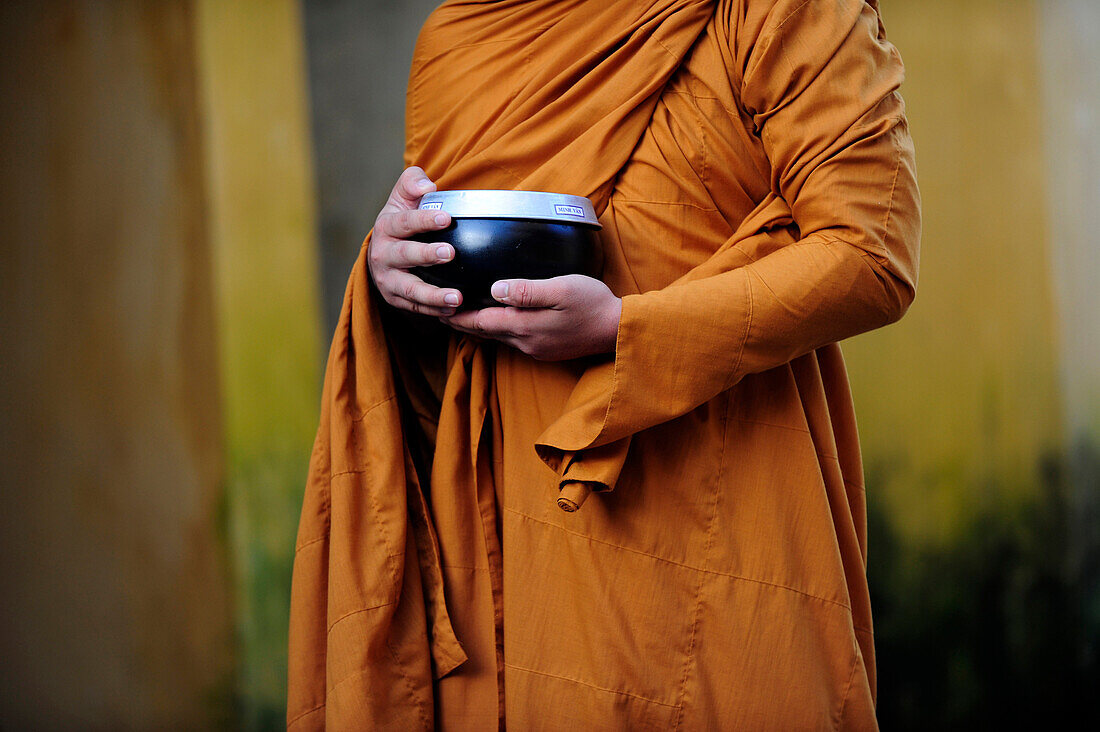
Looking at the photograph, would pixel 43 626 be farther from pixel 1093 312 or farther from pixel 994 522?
pixel 1093 312

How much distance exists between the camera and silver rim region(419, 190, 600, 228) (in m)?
0.74

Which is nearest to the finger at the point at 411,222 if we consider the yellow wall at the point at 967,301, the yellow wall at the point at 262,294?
the yellow wall at the point at 262,294

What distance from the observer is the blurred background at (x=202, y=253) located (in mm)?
1727

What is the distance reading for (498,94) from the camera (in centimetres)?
92

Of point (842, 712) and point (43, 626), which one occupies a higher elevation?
point (842, 712)

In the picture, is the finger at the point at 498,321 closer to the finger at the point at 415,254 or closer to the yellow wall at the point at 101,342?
the finger at the point at 415,254

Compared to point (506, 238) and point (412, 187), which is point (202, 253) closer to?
point (412, 187)

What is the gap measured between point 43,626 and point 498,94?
151cm

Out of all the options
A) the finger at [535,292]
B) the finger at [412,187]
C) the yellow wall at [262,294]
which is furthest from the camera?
the yellow wall at [262,294]

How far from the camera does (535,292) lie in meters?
0.73

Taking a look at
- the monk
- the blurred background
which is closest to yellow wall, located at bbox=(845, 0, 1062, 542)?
the blurred background

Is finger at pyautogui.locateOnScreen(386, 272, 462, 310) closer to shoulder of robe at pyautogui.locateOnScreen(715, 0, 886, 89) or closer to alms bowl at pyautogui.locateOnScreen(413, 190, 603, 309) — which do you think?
alms bowl at pyautogui.locateOnScreen(413, 190, 603, 309)

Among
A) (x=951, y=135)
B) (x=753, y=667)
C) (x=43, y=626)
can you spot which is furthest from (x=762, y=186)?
(x=43, y=626)

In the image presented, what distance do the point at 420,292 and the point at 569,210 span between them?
5.9 inches
